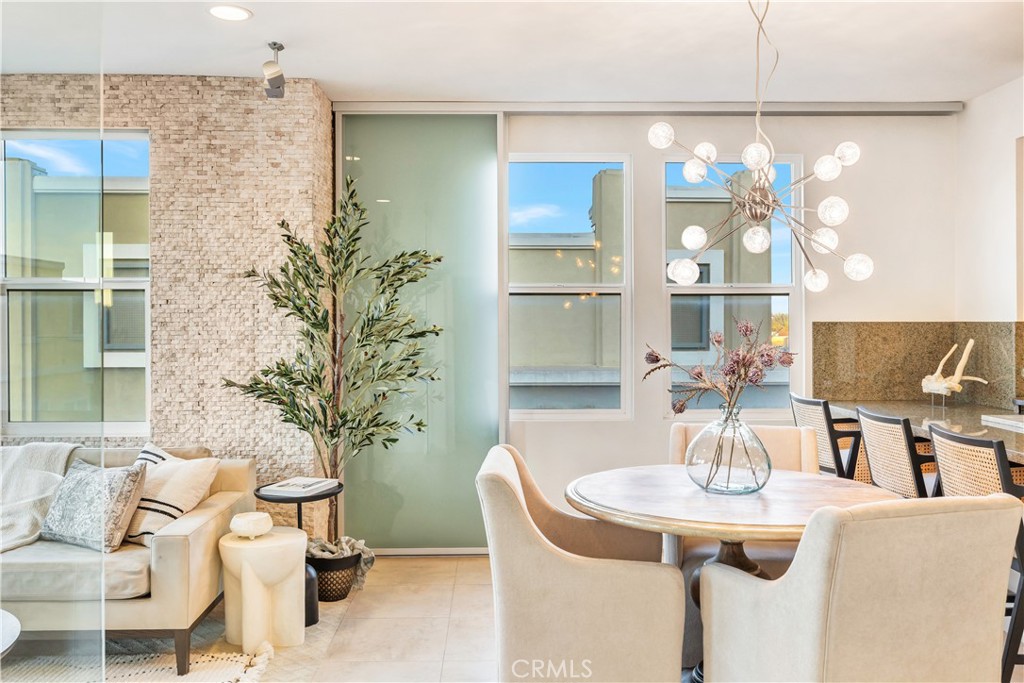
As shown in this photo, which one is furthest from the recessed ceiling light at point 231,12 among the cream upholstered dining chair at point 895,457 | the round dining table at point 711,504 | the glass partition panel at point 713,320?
the cream upholstered dining chair at point 895,457

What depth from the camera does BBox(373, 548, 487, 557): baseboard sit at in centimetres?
441

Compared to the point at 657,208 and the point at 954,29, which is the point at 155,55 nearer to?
the point at 657,208

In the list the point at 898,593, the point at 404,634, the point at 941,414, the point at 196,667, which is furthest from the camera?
the point at 941,414

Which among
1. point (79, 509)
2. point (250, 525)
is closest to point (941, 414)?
point (250, 525)

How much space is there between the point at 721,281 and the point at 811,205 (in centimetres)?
74

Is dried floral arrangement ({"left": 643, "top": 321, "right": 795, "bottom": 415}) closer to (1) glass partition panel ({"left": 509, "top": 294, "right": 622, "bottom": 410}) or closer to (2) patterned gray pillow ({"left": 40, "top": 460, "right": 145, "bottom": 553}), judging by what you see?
(2) patterned gray pillow ({"left": 40, "top": 460, "right": 145, "bottom": 553})

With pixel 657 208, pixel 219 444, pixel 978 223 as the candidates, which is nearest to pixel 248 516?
pixel 219 444

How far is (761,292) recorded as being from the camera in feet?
14.9

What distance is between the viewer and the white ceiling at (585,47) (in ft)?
10.2

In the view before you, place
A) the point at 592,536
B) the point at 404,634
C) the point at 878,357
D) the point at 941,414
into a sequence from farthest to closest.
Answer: the point at 878,357 < the point at 941,414 < the point at 404,634 < the point at 592,536

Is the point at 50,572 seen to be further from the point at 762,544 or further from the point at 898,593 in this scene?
the point at 762,544

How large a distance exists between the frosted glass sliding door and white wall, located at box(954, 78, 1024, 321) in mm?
2942

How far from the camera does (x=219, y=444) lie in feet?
12.8

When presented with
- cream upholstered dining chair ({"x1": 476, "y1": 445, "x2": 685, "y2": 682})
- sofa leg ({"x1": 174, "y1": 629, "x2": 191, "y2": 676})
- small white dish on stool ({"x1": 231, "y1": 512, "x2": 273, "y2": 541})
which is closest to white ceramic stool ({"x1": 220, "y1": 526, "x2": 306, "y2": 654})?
small white dish on stool ({"x1": 231, "y1": 512, "x2": 273, "y2": 541})
